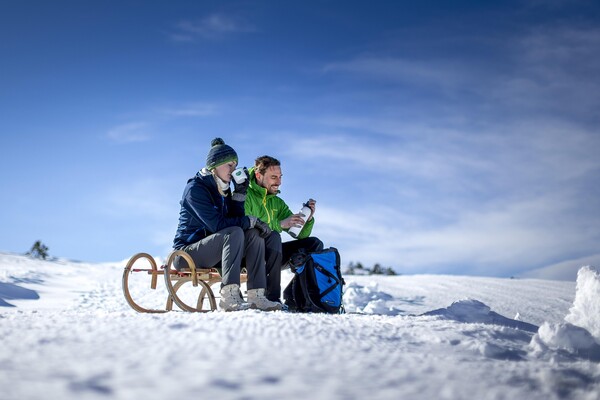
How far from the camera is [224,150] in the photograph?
14.6 feet

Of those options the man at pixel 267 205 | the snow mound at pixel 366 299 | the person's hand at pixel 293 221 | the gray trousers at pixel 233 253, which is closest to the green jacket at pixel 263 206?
the man at pixel 267 205

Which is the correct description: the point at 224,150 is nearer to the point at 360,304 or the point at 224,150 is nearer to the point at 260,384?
the point at 260,384

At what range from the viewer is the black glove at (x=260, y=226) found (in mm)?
4172

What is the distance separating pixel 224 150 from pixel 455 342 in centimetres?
254

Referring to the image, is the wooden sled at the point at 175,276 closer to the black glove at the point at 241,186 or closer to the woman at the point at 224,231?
the woman at the point at 224,231

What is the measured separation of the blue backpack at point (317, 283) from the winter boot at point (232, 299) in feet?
2.76

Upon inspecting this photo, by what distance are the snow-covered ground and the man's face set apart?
2073 millimetres

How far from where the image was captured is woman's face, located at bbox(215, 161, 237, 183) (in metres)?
4.43

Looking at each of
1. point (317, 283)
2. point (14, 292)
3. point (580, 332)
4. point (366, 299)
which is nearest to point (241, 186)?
point (317, 283)

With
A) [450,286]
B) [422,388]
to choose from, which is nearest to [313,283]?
[422,388]

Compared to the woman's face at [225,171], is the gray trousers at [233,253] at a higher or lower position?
lower

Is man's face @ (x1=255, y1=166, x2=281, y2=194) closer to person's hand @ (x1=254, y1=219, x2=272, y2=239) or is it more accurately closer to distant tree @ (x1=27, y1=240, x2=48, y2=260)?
person's hand @ (x1=254, y1=219, x2=272, y2=239)

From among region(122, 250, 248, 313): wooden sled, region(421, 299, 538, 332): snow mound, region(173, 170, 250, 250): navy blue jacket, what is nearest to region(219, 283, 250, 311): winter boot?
region(122, 250, 248, 313): wooden sled

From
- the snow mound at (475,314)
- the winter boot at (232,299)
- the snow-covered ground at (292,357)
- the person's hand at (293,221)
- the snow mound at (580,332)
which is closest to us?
the snow-covered ground at (292,357)
